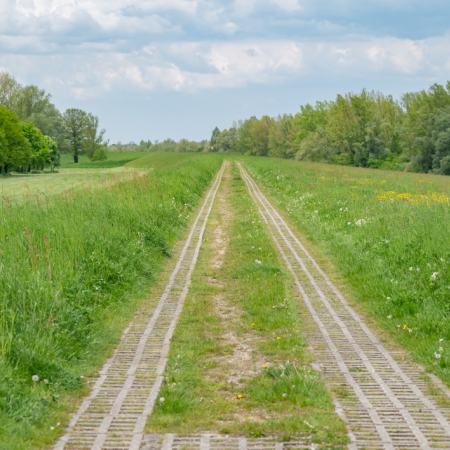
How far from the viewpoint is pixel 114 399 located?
479 centimetres

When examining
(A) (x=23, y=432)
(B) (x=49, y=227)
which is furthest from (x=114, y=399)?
(B) (x=49, y=227)

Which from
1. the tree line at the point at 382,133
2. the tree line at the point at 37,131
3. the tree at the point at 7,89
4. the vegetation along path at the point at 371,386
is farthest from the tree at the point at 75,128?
the vegetation along path at the point at 371,386

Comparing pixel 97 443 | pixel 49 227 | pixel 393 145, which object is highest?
pixel 393 145

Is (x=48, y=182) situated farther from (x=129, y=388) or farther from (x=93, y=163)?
(x=93, y=163)

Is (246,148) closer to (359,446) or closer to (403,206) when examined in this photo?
(403,206)

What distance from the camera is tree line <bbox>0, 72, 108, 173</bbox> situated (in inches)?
2125

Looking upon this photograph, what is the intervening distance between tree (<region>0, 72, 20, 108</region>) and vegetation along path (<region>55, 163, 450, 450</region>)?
79594 millimetres

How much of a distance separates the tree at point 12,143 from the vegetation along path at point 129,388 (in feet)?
168

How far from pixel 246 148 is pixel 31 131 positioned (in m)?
88.8

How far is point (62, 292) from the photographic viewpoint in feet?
22.2

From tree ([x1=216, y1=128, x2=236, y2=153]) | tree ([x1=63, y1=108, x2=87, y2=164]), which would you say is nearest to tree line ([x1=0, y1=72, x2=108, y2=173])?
tree ([x1=63, y1=108, x2=87, y2=164])

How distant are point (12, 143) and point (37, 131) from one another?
11.8 metres

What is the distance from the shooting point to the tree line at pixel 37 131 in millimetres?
53969

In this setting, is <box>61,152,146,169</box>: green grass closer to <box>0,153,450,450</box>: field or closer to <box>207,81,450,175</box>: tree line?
<box>207,81,450,175</box>: tree line
